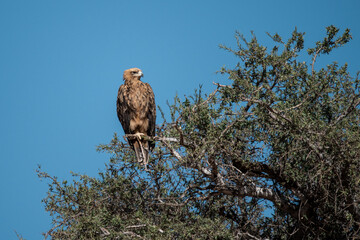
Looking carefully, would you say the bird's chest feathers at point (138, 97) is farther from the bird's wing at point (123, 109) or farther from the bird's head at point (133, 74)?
the bird's head at point (133, 74)

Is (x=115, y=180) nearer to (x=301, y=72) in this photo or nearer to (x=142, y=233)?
(x=142, y=233)

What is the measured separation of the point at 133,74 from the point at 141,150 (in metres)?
1.65

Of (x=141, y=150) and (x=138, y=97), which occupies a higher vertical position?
(x=138, y=97)

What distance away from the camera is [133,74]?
362 inches

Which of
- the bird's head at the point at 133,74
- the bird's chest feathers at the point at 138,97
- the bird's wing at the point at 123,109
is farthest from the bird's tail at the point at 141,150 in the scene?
the bird's head at the point at 133,74

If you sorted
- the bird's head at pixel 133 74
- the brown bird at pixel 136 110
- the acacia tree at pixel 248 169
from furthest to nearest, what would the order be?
the bird's head at pixel 133 74, the brown bird at pixel 136 110, the acacia tree at pixel 248 169

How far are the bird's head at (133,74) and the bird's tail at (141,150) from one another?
4.17ft

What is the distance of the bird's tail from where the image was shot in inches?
305

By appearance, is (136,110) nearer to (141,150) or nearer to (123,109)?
(123,109)

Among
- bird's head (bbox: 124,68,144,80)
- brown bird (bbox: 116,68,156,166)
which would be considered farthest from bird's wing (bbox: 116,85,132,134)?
bird's head (bbox: 124,68,144,80)

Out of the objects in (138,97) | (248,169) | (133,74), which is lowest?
(248,169)

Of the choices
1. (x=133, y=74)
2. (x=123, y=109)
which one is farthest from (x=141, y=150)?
(x=133, y=74)

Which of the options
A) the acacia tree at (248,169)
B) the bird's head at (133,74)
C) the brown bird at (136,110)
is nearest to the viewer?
the acacia tree at (248,169)

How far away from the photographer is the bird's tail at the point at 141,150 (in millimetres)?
7741
